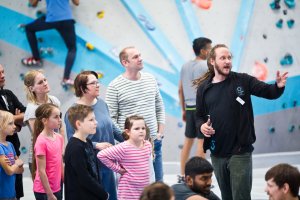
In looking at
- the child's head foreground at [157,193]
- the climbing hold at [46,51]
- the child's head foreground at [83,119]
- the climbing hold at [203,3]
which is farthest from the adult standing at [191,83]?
the child's head foreground at [157,193]

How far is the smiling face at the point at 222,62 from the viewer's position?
5121mm

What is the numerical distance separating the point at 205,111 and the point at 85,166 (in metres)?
1.06

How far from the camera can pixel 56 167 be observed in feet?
16.9

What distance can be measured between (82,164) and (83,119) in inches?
13.3

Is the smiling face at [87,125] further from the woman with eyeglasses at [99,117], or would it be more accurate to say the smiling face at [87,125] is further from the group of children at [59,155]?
the woman with eyeglasses at [99,117]

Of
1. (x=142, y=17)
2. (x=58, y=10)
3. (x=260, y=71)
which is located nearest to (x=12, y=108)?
(x=58, y=10)

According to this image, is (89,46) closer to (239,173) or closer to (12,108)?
(12,108)

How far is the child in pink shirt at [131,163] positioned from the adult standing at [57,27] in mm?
2953

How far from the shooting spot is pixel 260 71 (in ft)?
28.0

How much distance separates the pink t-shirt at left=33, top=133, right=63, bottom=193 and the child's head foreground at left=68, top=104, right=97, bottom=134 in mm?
303

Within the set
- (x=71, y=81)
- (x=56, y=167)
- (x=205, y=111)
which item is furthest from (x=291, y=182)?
(x=71, y=81)

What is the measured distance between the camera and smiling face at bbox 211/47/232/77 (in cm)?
512

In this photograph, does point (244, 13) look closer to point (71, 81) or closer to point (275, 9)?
point (275, 9)

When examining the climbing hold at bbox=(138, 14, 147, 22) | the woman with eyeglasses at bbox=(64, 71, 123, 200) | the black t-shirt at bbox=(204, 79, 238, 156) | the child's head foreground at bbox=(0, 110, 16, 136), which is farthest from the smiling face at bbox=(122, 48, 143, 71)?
the climbing hold at bbox=(138, 14, 147, 22)
